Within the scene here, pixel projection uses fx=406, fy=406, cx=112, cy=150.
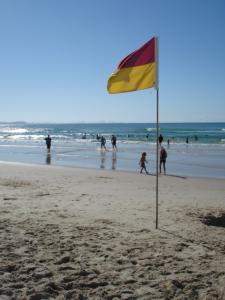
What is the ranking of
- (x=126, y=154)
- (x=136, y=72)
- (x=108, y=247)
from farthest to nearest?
(x=126, y=154), (x=136, y=72), (x=108, y=247)

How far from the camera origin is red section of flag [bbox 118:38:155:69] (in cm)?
841

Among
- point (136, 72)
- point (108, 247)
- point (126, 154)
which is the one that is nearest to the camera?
point (108, 247)

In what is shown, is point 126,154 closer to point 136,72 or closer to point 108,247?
point 136,72

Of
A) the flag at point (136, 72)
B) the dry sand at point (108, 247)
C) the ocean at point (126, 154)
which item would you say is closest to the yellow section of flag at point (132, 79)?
the flag at point (136, 72)

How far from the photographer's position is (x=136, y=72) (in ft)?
28.0

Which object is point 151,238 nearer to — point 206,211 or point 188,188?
point 206,211

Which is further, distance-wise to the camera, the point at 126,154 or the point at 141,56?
the point at 126,154

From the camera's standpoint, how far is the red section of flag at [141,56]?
27.6ft

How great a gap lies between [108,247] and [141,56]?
407 centimetres

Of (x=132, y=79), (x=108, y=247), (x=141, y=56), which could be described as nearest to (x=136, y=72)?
(x=132, y=79)

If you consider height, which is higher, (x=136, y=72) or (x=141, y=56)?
(x=141, y=56)

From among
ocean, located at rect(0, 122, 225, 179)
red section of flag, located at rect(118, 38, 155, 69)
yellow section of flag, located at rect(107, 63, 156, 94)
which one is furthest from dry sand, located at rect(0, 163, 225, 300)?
ocean, located at rect(0, 122, 225, 179)

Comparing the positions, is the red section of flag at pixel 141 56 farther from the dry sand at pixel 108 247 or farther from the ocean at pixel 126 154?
the ocean at pixel 126 154

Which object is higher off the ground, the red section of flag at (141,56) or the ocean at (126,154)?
the red section of flag at (141,56)
